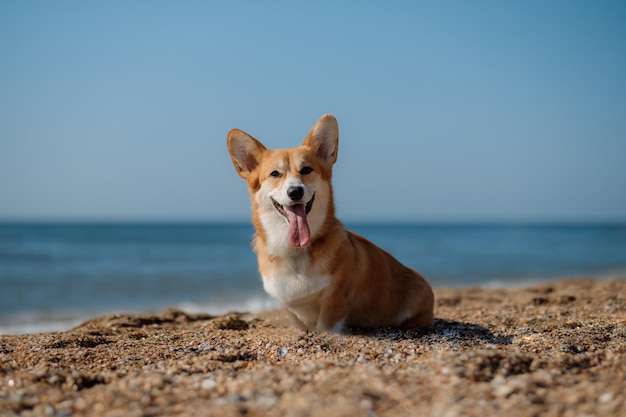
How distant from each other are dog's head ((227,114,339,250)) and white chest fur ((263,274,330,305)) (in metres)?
0.28

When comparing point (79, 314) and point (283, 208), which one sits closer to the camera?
point (283, 208)

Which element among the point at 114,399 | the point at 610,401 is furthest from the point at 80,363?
the point at 610,401

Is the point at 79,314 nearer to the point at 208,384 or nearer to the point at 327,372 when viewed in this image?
the point at 208,384

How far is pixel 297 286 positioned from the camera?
468 centimetres

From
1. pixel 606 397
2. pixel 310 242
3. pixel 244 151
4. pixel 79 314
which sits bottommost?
pixel 79 314

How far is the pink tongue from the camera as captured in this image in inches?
181

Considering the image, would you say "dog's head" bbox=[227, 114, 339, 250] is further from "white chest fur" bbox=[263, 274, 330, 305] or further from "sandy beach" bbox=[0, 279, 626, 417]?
"sandy beach" bbox=[0, 279, 626, 417]

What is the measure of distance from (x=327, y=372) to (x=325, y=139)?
7.81ft

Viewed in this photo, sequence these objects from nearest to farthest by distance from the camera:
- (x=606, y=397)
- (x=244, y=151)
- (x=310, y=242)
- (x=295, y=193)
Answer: (x=606, y=397)
(x=295, y=193)
(x=310, y=242)
(x=244, y=151)

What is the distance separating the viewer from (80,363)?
4055mm

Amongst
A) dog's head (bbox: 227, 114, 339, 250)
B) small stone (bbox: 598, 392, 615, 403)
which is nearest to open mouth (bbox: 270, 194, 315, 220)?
dog's head (bbox: 227, 114, 339, 250)

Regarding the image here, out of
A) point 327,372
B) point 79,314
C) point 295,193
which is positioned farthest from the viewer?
point 79,314

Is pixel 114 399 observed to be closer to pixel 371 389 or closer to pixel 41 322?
pixel 371 389

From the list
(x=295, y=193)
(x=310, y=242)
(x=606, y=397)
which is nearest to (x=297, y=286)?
(x=310, y=242)
